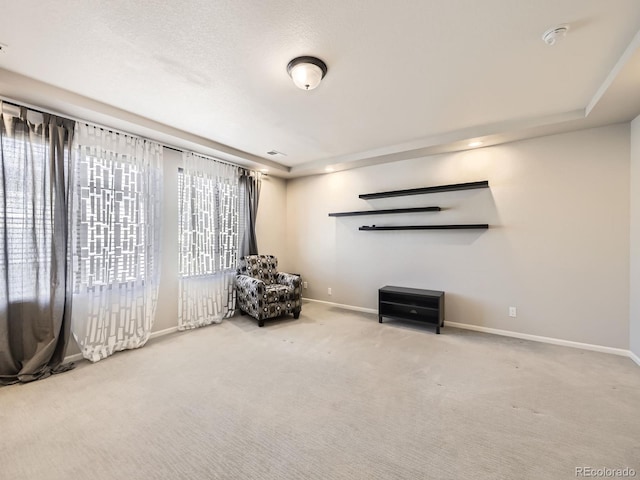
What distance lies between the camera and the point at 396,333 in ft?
12.1

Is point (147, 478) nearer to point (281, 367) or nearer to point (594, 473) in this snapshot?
point (281, 367)

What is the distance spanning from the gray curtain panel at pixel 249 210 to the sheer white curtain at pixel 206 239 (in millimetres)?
143

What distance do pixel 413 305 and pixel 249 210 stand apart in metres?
3.16

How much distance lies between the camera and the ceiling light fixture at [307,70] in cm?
206

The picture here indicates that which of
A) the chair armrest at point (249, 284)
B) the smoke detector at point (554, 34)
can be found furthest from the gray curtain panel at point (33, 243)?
the smoke detector at point (554, 34)

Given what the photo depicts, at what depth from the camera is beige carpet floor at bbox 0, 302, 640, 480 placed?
1574 millimetres

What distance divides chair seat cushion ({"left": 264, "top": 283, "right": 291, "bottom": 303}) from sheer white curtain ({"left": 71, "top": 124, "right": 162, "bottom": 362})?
1.47 m

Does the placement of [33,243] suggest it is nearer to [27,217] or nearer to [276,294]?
[27,217]

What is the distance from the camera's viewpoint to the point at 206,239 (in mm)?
4148

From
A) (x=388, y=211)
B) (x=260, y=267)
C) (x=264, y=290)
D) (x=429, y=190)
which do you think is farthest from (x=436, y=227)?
(x=260, y=267)

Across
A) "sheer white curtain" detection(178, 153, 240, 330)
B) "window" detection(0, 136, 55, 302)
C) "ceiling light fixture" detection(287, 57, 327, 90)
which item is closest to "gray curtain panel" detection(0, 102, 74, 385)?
"window" detection(0, 136, 55, 302)

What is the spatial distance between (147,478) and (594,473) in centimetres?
250

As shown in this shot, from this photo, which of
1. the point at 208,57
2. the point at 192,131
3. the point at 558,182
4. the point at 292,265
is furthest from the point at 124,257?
the point at 558,182

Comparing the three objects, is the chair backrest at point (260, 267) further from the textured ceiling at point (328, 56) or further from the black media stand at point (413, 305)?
the textured ceiling at point (328, 56)
